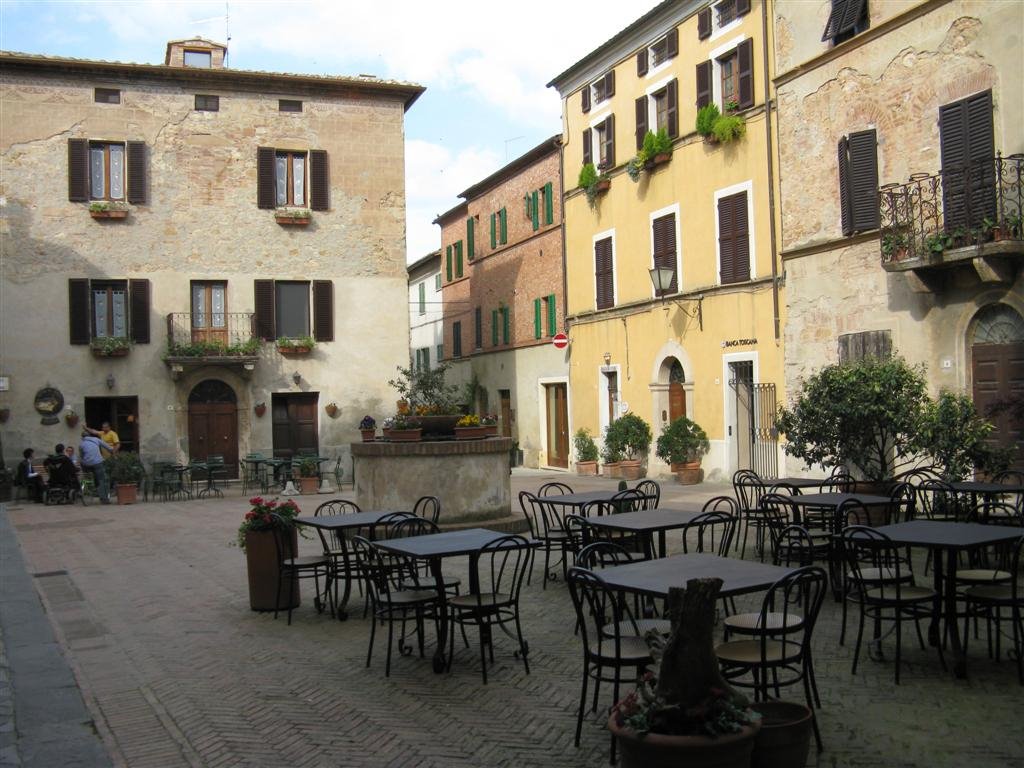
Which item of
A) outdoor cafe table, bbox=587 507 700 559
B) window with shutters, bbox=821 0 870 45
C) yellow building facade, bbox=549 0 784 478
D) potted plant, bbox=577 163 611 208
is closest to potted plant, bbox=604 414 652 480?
yellow building facade, bbox=549 0 784 478

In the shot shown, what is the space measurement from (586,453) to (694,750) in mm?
22607

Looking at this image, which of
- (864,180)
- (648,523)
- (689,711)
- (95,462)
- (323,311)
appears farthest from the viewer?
(323,311)

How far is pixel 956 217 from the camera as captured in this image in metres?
14.1

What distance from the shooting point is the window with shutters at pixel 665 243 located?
76.2 feet

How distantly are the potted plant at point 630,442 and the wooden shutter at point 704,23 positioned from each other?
8.94 metres

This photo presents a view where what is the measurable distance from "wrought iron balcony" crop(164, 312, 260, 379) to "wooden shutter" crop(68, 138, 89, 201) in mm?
3491

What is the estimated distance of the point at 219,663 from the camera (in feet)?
23.8

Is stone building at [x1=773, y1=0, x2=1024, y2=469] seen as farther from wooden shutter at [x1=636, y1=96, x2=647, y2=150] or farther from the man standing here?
the man standing

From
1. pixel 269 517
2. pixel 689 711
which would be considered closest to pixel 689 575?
pixel 689 711

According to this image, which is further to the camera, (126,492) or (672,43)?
(672,43)

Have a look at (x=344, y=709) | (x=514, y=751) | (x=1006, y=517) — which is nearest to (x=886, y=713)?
(x=514, y=751)

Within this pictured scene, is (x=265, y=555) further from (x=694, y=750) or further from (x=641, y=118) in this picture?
(x=641, y=118)

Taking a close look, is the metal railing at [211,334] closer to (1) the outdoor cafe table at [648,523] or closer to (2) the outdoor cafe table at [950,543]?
(1) the outdoor cafe table at [648,523]

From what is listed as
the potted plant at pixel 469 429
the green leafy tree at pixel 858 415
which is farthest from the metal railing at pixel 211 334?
the green leafy tree at pixel 858 415
